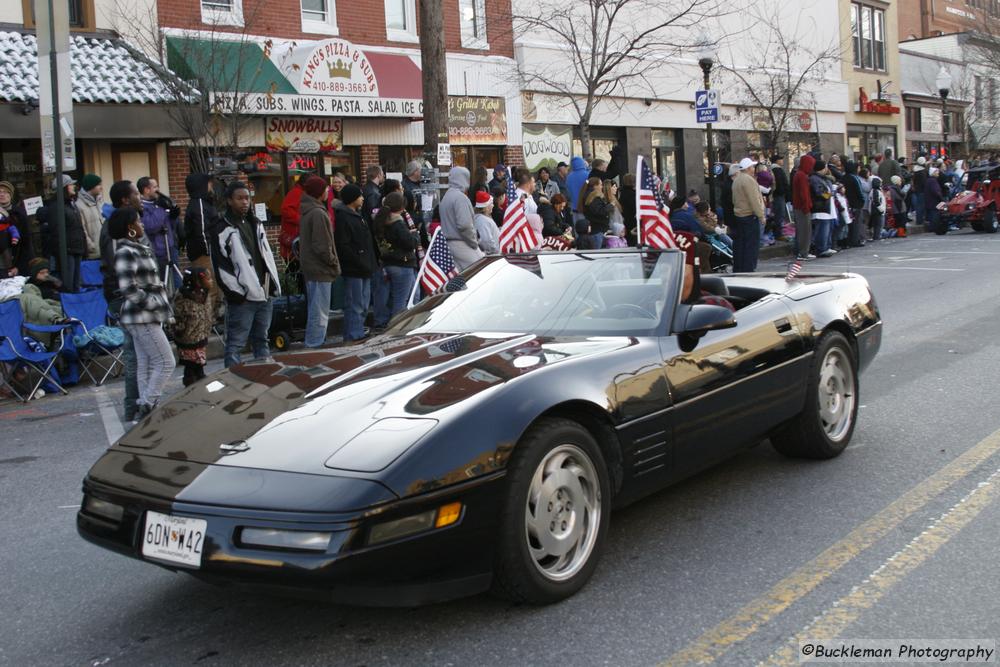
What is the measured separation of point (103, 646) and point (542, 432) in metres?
1.79

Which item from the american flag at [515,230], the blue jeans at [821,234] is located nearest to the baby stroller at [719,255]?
the blue jeans at [821,234]

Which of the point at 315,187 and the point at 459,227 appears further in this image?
the point at 459,227

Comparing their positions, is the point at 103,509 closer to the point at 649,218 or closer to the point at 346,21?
the point at 649,218

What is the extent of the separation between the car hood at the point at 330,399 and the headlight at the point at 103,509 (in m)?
0.24

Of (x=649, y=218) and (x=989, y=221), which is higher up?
(x=989, y=221)

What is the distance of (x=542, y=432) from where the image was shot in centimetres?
392

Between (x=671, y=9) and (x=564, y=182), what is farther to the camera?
(x=671, y=9)

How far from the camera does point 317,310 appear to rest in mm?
10523

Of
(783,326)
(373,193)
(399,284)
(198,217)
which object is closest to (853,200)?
(373,193)

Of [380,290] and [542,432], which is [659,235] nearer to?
[380,290]

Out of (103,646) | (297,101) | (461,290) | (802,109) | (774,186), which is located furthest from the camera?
(802,109)

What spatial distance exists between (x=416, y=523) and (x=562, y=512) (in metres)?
0.74

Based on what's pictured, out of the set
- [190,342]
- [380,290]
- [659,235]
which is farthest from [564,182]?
[190,342]

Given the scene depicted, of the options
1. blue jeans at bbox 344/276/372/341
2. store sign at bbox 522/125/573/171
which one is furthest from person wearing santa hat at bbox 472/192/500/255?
store sign at bbox 522/125/573/171
